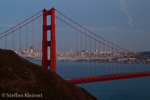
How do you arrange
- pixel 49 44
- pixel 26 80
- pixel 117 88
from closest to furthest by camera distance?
pixel 26 80
pixel 49 44
pixel 117 88

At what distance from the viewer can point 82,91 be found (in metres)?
19.6

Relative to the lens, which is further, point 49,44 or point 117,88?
point 117,88

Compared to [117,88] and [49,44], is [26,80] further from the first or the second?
[117,88]

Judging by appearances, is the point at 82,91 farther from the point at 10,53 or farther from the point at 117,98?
the point at 117,98

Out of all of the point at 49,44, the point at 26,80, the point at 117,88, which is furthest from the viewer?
the point at 117,88

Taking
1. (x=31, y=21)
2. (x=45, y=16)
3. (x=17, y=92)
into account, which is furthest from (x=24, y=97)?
(x=31, y=21)

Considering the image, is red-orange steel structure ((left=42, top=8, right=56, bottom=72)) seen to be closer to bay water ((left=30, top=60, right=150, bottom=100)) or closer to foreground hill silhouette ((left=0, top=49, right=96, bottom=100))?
bay water ((left=30, top=60, right=150, bottom=100))

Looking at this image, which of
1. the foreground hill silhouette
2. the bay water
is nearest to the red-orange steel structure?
the bay water

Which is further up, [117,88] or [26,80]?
[26,80]

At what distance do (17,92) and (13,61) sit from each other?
4991 millimetres

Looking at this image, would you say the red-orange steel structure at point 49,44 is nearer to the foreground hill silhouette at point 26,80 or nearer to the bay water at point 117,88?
the bay water at point 117,88

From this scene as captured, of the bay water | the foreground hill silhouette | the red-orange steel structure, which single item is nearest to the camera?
the foreground hill silhouette

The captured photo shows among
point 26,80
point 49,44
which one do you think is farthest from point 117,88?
point 26,80

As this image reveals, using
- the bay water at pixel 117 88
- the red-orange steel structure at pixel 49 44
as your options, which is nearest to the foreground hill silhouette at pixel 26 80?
the red-orange steel structure at pixel 49 44
